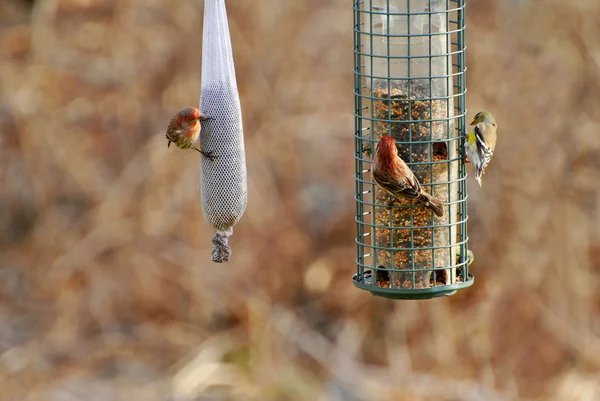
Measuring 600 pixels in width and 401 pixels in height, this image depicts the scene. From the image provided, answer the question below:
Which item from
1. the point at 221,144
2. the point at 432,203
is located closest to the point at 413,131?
the point at 432,203

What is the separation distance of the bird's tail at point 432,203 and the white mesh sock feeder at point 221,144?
97cm

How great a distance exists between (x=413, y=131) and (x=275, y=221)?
5.05 m

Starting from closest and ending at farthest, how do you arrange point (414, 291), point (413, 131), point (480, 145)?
point (414, 291) → point (413, 131) → point (480, 145)

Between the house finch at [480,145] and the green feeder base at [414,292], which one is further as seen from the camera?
the house finch at [480,145]

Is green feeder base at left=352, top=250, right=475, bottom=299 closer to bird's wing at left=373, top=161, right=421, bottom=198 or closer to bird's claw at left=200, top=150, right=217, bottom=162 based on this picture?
bird's wing at left=373, top=161, right=421, bottom=198

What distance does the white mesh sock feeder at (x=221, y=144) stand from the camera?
5836 millimetres

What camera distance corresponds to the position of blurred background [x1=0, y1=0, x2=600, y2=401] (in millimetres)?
10695

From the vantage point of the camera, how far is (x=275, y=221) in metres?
11.0

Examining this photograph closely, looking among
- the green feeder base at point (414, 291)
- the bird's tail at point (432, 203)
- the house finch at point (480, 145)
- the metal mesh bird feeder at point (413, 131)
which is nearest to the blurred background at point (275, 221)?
the house finch at point (480, 145)

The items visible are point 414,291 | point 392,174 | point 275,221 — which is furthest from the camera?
point 275,221

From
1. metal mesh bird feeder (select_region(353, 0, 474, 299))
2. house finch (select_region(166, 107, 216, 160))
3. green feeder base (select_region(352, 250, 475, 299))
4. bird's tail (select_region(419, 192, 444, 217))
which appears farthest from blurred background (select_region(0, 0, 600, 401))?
house finch (select_region(166, 107, 216, 160))

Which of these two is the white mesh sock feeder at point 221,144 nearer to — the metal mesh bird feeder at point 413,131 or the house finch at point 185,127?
the house finch at point 185,127

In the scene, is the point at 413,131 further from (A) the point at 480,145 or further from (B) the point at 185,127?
(B) the point at 185,127

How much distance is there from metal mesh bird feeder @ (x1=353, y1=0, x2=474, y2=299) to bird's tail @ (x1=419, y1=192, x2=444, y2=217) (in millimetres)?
122
